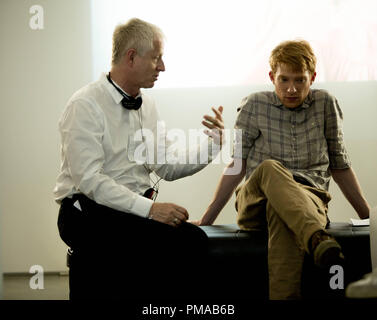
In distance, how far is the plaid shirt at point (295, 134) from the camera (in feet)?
8.70

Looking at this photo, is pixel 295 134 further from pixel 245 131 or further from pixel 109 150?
pixel 109 150

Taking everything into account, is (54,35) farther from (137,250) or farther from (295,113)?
(137,250)

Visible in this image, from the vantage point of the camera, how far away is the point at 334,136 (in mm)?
2680

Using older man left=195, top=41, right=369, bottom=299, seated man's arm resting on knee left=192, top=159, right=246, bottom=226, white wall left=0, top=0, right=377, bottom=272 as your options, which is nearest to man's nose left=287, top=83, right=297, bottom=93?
older man left=195, top=41, right=369, bottom=299

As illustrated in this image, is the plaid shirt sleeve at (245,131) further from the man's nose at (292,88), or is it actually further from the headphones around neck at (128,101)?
the headphones around neck at (128,101)

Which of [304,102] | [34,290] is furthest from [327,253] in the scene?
[34,290]

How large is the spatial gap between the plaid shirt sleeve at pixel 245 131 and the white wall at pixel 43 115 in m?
0.82

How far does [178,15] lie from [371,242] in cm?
189

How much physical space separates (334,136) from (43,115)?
5.85 feet

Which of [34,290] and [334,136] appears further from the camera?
[34,290]

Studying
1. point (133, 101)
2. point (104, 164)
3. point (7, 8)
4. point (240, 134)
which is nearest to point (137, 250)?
point (104, 164)

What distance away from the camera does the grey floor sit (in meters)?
3.02

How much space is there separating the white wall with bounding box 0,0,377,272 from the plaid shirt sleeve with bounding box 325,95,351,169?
919mm

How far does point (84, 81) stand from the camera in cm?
361
